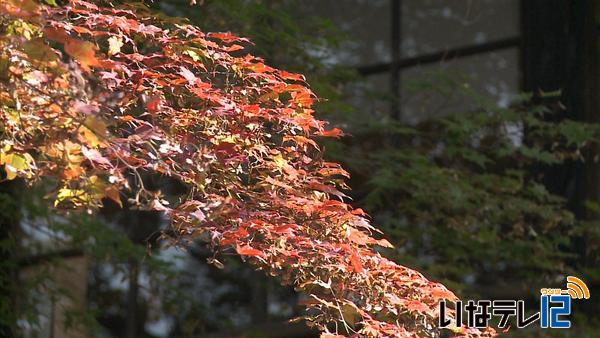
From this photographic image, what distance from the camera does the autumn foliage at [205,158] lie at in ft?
10.6

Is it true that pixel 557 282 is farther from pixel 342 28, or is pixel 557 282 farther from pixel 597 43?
pixel 342 28

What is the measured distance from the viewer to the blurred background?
7.21 meters

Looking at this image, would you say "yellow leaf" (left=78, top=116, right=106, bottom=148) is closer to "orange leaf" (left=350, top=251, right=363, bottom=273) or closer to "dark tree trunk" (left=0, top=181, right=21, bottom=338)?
"orange leaf" (left=350, top=251, right=363, bottom=273)

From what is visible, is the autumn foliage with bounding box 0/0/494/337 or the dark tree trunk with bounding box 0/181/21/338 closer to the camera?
the autumn foliage with bounding box 0/0/494/337

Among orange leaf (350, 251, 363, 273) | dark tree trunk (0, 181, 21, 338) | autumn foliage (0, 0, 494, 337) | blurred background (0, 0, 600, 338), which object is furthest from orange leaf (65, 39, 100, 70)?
dark tree trunk (0, 181, 21, 338)

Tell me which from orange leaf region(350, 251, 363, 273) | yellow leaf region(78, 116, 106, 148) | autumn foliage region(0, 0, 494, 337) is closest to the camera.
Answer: yellow leaf region(78, 116, 106, 148)

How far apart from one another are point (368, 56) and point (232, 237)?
17.0 ft

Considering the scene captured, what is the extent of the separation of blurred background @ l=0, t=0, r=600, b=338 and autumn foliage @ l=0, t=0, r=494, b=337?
9.26 feet

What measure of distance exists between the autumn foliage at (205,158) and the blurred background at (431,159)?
2.82m

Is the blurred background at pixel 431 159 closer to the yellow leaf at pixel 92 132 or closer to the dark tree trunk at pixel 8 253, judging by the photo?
the dark tree trunk at pixel 8 253

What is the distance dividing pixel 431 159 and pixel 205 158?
4.66 m

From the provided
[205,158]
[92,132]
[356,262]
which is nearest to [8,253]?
[205,158]

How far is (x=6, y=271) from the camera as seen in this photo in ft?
23.5

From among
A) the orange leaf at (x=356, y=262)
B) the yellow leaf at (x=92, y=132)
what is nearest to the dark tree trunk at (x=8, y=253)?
the orange leaf at (x=356, y=262)
